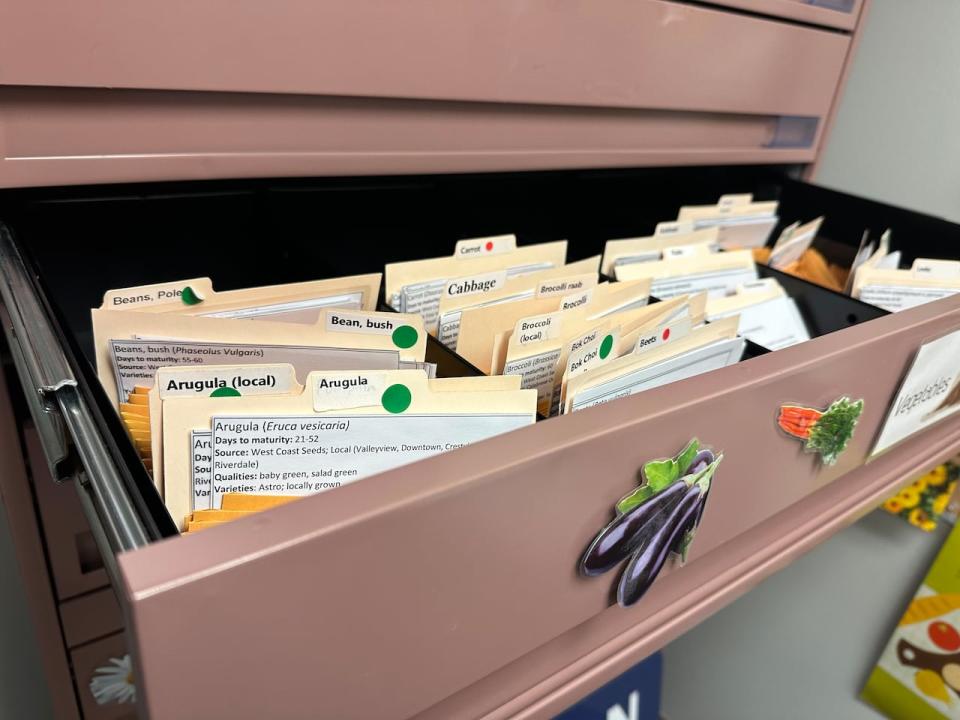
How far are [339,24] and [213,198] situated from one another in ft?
0.64

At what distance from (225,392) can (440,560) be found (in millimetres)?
170

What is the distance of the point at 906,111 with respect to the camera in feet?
3.57

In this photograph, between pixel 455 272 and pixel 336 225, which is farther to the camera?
pixel 336 225

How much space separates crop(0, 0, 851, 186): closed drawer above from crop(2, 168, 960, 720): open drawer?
0.28 ft

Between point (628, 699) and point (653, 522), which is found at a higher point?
point (653, 522)

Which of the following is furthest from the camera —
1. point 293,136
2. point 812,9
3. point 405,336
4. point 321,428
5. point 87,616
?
point 812,9

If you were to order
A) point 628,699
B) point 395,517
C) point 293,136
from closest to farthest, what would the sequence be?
1. point 395,517
2. point 293,136
3. point 628,699

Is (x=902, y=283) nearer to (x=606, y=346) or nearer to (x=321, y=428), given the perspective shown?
(x=606, y=346)

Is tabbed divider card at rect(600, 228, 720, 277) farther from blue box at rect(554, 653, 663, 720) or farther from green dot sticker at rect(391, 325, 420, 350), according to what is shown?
blue box at rect(554, 653, 663, 720)

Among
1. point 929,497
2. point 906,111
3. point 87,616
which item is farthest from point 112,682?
point 906,111

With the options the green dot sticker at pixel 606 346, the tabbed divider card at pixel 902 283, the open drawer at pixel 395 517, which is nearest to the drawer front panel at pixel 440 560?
the open drawer at pixel 395 517

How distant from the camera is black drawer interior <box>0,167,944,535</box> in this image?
572 millimetres

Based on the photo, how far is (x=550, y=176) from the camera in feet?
2.85

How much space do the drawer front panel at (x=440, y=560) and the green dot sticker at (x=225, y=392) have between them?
0.16 metres
